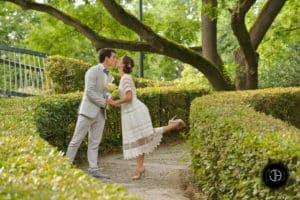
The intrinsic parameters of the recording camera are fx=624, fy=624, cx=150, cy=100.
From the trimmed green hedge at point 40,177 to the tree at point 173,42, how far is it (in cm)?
819

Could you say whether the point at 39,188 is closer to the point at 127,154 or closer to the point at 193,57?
the point at 127,154

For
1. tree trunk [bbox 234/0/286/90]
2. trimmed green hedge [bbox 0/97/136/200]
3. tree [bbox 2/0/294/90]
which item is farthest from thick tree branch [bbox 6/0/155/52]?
trimmed green hedge [bbox 0/97/136/200]

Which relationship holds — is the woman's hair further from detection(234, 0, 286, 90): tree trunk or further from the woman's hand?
detection(234, 0, 286, 90): tree trunk

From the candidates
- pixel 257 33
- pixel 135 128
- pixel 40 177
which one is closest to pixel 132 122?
pixel 135 128

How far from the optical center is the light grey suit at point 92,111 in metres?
9.14

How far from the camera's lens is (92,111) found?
30.1 ft

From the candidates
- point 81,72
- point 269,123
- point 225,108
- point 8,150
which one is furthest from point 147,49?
point 8,150

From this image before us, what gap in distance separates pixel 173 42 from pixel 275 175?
10.4m

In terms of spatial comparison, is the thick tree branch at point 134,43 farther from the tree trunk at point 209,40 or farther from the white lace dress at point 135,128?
the white lace dress at point 135,128

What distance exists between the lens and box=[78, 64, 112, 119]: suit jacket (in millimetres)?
9133

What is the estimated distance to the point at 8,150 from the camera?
5.29m

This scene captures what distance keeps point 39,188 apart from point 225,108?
478 cm

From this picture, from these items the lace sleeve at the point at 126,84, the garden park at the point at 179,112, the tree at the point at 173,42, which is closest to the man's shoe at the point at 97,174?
the garden park at the point at 179,112

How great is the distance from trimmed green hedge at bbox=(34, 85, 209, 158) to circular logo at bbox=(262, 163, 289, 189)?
15.6ft
